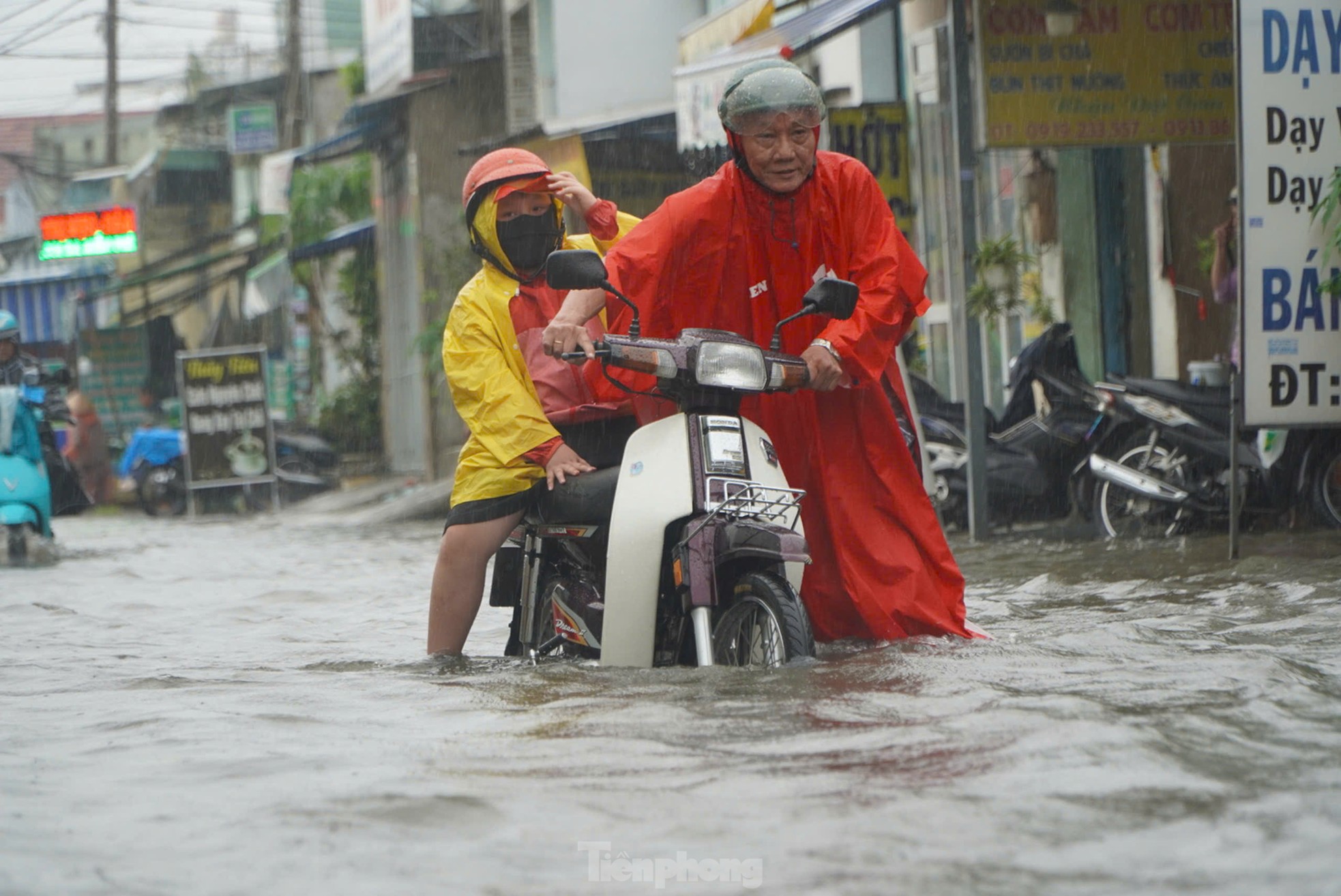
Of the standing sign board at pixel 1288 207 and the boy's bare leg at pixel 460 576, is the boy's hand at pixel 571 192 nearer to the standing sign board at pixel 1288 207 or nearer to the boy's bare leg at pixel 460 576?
the boy's bare leg at pixel 460 576

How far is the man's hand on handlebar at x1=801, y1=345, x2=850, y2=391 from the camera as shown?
14.8 ft

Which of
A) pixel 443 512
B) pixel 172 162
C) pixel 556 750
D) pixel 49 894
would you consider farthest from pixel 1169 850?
pixel 172 162

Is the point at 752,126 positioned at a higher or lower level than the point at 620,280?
higher

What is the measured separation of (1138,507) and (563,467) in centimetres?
511

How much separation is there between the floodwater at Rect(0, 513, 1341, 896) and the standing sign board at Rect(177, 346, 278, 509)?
1477 cm

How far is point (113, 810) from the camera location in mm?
3334

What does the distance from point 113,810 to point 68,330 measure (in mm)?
30467

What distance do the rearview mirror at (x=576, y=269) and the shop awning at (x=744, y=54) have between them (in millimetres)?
5274

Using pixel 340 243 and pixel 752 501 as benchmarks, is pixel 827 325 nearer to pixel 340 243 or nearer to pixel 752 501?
pixel 752 501

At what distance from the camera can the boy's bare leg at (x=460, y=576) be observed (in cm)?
509

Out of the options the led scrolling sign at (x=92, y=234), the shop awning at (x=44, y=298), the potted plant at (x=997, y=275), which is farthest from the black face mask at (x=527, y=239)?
the shop awning at (x=44, y=298)

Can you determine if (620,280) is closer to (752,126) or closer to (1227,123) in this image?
(752,126)

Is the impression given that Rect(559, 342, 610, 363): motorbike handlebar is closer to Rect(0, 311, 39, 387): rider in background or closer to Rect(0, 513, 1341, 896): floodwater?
Rect(0, 513, 1341, 896): floodwater

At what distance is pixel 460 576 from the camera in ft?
16.9
